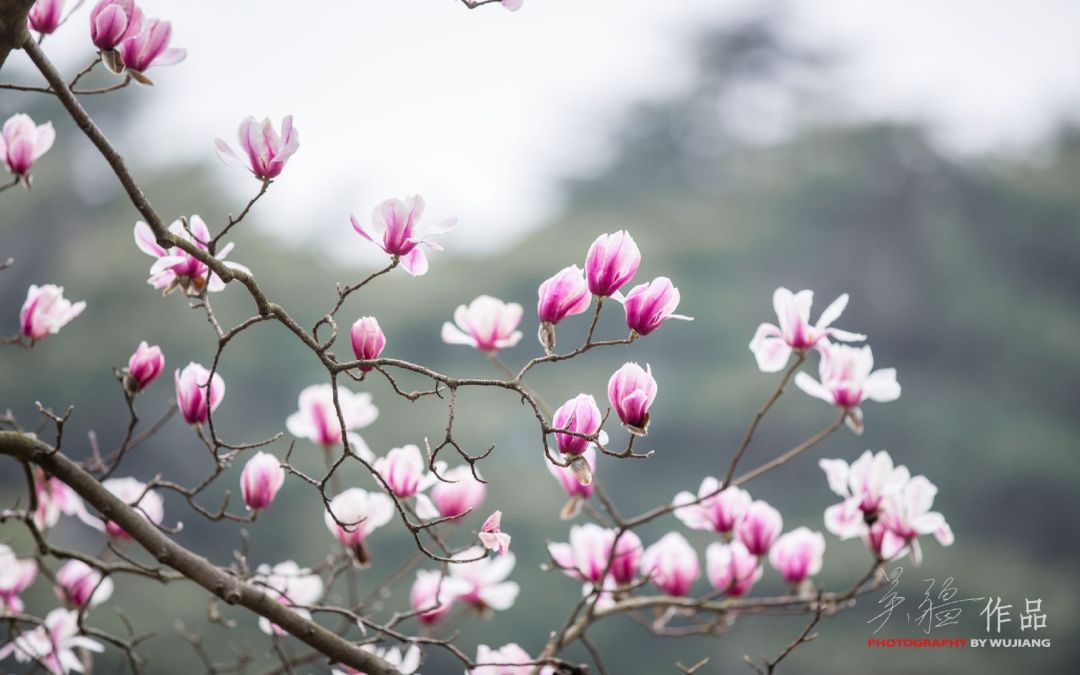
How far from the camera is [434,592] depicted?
83cm

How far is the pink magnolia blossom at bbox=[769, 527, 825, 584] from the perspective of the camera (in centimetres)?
85

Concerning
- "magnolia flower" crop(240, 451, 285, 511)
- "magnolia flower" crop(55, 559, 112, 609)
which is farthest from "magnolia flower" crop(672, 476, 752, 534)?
"magnolia flower" crop(55, 559, 112, 609)

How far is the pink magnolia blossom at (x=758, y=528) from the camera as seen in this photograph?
2.65ft

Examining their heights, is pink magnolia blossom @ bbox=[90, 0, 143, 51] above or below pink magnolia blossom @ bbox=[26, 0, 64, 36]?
below

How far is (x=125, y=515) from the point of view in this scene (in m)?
0.59

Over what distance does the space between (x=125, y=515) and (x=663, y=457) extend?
6.33m

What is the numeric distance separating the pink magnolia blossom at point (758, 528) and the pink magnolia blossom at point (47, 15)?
0.68 metres

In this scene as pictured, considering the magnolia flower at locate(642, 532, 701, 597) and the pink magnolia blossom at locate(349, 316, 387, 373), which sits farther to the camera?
the magnolia flower at locate(642, 532, 701, 597)

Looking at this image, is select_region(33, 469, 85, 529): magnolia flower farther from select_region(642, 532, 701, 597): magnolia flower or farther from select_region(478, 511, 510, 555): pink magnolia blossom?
select_region(642, 532, 701, 597): magnolia flower

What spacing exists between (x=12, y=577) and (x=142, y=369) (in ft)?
0.99

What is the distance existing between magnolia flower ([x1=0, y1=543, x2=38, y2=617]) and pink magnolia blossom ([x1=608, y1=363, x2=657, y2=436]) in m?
0.57

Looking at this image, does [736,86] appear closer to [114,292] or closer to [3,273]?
[114,292]

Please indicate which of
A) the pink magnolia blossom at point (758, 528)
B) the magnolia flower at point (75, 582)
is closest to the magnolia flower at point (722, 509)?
the pink magnolia blossom at point (758, 528)

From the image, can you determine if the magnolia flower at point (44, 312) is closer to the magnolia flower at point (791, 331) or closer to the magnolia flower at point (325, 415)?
the magnolia flower at point (325, 415)
